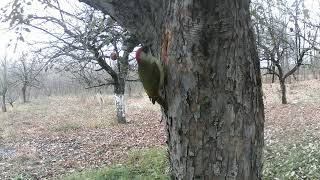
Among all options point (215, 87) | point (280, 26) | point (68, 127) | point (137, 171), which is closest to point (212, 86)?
point (215, 87)

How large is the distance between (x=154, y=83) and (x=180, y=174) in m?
0.48

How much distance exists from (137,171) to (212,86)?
6571mm

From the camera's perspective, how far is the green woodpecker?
1913 mm

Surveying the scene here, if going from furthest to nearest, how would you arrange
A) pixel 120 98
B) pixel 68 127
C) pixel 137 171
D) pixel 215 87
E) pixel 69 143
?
pixel 120 98, pixel 68 127, pixel 69 143, pixel 137 171, pixel 215 87

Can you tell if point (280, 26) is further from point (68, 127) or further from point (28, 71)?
point (28, 71)

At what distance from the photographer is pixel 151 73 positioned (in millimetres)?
1924

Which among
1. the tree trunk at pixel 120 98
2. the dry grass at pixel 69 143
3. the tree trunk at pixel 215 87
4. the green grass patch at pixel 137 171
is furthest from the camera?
Answer: the tree trunk at pixel 120 98

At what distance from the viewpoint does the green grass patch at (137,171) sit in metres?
7.71

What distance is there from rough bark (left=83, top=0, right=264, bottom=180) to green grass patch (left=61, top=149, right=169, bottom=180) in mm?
5509

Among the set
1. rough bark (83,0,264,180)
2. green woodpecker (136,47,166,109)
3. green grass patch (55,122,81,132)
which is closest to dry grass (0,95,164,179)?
green grass patch (55,122,81,132)

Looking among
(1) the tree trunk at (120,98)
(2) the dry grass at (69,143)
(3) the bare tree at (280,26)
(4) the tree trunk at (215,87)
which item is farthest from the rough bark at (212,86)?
(1) the tree trunk at (120,98)

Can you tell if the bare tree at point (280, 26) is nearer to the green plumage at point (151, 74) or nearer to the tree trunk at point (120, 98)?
the green plumage at point (151, 74)

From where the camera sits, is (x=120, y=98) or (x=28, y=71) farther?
(x=28, y=71)

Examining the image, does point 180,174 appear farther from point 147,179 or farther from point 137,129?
point 137,129
